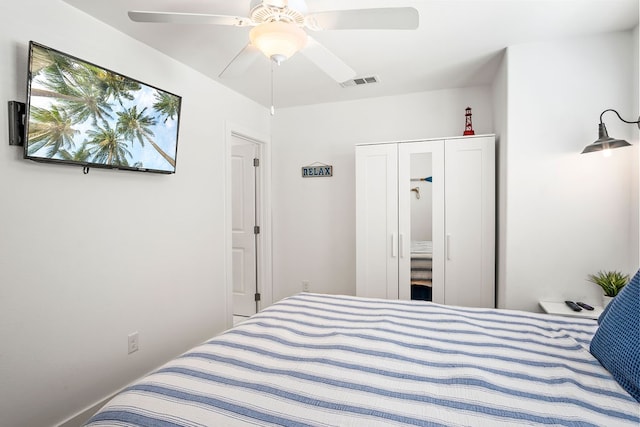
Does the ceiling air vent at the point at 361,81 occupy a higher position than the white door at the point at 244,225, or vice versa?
the ceiling air vent at the point at 361,81

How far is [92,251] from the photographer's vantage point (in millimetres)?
1964

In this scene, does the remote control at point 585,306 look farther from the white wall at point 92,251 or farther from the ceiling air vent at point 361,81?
the white wall at point 92,251

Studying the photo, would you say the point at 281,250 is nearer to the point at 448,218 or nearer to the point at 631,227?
the point at 448,218

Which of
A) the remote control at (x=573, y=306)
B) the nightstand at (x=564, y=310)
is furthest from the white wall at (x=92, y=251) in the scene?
the remote control at (x=573, y=306)

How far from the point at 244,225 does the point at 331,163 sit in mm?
1300

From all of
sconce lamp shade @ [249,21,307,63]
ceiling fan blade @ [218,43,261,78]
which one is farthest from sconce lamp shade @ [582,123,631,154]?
ceiling fan blade @ [218,43,261,78]

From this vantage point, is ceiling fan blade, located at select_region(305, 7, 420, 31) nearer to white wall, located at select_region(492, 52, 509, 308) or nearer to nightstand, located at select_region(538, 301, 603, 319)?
white wall, located at select_region(492, 52, 509, 308)

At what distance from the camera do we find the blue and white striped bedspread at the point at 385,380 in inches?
35.8

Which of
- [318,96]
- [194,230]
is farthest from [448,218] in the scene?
[194,230]

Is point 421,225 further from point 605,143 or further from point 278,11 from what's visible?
point 278,11

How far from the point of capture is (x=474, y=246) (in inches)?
→ 111

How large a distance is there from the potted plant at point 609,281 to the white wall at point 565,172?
0.15 feet

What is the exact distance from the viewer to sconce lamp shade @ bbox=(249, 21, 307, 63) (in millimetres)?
1405

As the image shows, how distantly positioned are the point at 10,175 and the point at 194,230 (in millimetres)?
1301
